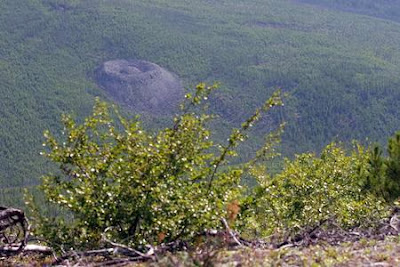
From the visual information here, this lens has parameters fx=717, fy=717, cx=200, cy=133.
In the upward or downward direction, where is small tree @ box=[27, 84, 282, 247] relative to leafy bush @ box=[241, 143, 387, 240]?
upward

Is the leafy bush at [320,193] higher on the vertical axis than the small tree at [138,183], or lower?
lower

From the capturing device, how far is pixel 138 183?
11.5 meters

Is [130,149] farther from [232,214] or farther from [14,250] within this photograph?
[232,214]

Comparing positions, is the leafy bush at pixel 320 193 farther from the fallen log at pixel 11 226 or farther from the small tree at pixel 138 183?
the fallen log at pixel 11 226

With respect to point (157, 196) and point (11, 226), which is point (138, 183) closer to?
point (157, 196)

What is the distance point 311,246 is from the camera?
9234mm

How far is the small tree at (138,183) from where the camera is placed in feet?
36.2

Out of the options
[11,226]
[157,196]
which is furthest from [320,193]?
[11,226]

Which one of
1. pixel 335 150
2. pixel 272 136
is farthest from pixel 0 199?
pixel 272 136

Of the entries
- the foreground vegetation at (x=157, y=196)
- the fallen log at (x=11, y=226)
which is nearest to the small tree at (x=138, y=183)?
the foreground vegetation at (x=157, y=196)

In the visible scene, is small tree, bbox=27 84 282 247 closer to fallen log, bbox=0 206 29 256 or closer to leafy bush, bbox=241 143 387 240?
fallen log, bbox=0 206 29 256

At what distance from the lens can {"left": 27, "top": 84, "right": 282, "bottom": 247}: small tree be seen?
11031 mm

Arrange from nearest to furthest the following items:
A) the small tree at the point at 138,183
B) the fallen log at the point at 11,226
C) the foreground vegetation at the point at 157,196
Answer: the fallen log at the point at 11,226 → the foreground vegetation at the point at 157,196 → the small tree at the point at 138,183

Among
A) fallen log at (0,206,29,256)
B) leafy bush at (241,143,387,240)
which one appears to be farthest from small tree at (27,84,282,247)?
leafy bush at (241,143,387,240)
